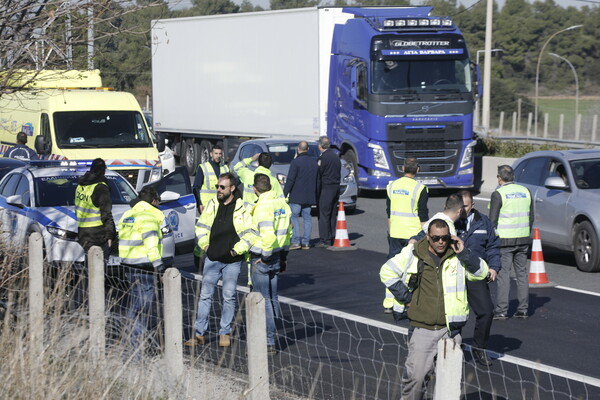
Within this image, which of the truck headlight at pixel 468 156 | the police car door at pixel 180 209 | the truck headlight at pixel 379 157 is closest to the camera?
the police car door at pixel 180 209

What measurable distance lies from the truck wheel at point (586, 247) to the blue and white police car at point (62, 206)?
17.3 ft

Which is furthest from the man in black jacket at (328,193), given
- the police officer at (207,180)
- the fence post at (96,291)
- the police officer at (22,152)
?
the fence post at (96,291)

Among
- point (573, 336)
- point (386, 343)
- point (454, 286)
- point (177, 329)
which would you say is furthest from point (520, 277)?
point (177, 329)

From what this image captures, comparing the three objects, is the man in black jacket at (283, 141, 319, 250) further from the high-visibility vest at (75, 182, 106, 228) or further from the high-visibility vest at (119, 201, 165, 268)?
the high-visibility vest at (119, 201, 165, 268)

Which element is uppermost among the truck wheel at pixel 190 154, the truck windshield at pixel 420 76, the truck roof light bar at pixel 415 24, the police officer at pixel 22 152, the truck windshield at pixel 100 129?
the truck roof light bar at pixel 415 24

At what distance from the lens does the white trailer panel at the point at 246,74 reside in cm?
2534

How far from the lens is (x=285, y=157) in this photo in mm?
21234

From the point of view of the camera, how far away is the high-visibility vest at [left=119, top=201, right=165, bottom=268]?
31.6ft

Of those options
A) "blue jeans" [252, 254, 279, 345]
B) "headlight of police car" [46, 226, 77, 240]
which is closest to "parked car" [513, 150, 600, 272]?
"blue jeans" [252, 254, 279, 345]

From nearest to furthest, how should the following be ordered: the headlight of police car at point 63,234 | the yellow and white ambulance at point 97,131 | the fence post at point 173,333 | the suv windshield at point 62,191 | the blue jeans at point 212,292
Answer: the fence post at point 173,333 < the blue jeans at point 212,292 < the headlight of police car at point 63,234 < the suv windshield at point 62,191 < the yellow and white ambulance at point 97,131

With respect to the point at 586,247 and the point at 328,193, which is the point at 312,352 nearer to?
the point at 586,247

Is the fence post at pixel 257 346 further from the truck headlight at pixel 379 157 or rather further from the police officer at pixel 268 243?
the truck headlight at pixel 379 157

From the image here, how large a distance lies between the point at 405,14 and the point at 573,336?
1580cm

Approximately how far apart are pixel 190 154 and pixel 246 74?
4.62 meters
